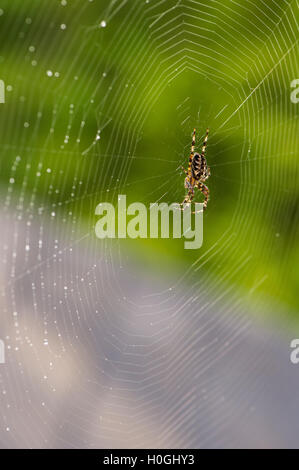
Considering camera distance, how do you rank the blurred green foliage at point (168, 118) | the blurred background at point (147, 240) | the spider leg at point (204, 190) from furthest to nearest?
1. the spider leg at point (204, 190)
2. the blurred background at point (147, 240)
3. the blurred green foliage at point (168, 118)

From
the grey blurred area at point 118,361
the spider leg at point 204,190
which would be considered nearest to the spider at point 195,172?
the spider leg at point 204,190

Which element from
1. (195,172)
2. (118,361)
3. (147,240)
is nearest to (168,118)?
(195,172)

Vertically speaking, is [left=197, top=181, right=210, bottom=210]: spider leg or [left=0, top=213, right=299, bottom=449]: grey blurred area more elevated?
[left=197, top=181, right=210, bottom=210]: spider leg

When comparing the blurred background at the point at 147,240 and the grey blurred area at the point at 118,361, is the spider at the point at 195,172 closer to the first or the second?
the blurred background at the point at 147,240

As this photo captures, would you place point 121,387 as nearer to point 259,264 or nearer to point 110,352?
point 110,352

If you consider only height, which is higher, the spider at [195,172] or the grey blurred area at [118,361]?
the spider at [195,172]

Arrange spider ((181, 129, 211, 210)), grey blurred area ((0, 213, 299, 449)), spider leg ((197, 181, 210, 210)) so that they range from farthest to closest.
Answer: spider leg ((197, 181, 210, 210))
spider ((181, 129, 211, 210))
grey blurred area ((0, 213, 299, 449))

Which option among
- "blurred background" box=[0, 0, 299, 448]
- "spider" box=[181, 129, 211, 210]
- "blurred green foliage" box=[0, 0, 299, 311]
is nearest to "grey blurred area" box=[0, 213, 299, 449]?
"blurred background" box=[0, 0, 299, 448]

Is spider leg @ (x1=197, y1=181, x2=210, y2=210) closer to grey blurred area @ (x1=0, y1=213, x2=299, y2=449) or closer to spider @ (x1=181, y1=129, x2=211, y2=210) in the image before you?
spider @ (x1=181, y1=129, x2=211, y2=210)
